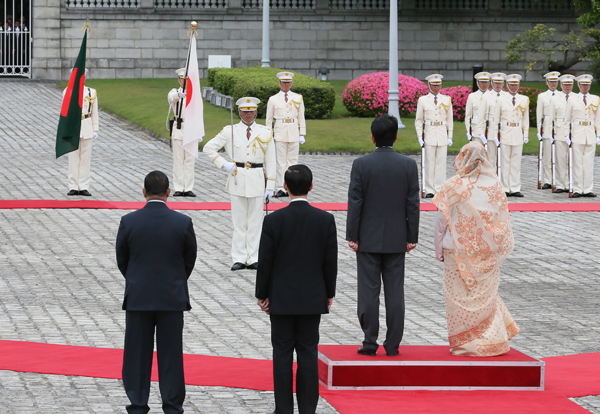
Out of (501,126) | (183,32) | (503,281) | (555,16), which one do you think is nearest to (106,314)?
(503,281)

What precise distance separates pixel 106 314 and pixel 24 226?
4504mm

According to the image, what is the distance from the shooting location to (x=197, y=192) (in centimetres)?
1564

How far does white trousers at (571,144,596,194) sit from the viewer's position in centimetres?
1600

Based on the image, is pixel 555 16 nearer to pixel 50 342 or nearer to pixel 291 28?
pixel 291 28

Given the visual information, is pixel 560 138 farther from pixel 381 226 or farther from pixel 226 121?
pixel 381 226

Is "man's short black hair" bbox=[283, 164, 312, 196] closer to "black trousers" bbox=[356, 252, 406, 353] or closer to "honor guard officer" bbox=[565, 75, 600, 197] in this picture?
"black trousers" bbox=[356, 252, 406, 353]

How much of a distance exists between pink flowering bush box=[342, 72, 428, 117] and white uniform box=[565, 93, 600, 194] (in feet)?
29.6

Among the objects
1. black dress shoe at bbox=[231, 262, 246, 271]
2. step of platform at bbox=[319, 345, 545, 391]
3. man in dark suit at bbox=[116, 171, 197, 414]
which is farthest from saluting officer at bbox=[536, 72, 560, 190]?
man in dark suit at bbox=[116, 171, 197, 414]

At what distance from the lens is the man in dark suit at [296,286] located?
19.5ft

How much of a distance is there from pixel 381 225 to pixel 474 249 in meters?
0.67

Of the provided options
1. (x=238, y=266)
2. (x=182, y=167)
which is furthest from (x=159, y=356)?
Result: (x=182, y=167)

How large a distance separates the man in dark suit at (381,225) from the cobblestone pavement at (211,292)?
0.95 m

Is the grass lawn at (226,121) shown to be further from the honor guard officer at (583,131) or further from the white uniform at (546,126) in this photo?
the honor guard officer at (583,131)

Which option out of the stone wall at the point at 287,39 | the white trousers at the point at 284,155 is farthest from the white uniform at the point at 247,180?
the stone wall at the point at 287,39
